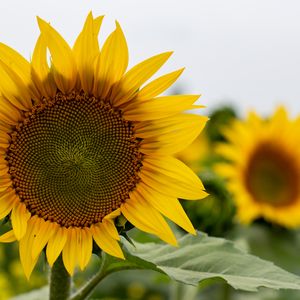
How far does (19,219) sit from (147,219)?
8.6 inches

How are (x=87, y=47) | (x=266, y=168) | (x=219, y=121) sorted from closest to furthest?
(x=87, y=47) → (x=266, y=168) → (x=219, y=121)

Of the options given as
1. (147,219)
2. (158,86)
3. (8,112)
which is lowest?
(147,219)

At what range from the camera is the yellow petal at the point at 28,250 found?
123 centimetres

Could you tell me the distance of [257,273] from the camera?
50.3 inches

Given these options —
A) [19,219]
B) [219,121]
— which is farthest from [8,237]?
[219,121]

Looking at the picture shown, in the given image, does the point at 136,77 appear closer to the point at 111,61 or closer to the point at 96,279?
the point at 111,61

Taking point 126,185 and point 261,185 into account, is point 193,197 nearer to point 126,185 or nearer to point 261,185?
point 126,185

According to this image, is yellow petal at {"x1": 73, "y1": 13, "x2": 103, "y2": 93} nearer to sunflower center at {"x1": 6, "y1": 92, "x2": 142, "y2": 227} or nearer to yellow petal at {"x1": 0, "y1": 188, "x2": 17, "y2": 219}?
sunflower center at {"x1": 6, "y1": 92, "x2": 142, "y2": 227}

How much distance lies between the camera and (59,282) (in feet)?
4.26

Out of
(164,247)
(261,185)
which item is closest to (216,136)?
(261,185)

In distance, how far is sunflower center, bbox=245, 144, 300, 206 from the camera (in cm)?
334

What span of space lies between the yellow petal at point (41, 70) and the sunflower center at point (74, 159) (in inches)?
1.6

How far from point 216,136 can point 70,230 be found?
375 centimetres

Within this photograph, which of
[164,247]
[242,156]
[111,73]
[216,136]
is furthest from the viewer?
[216,136]
